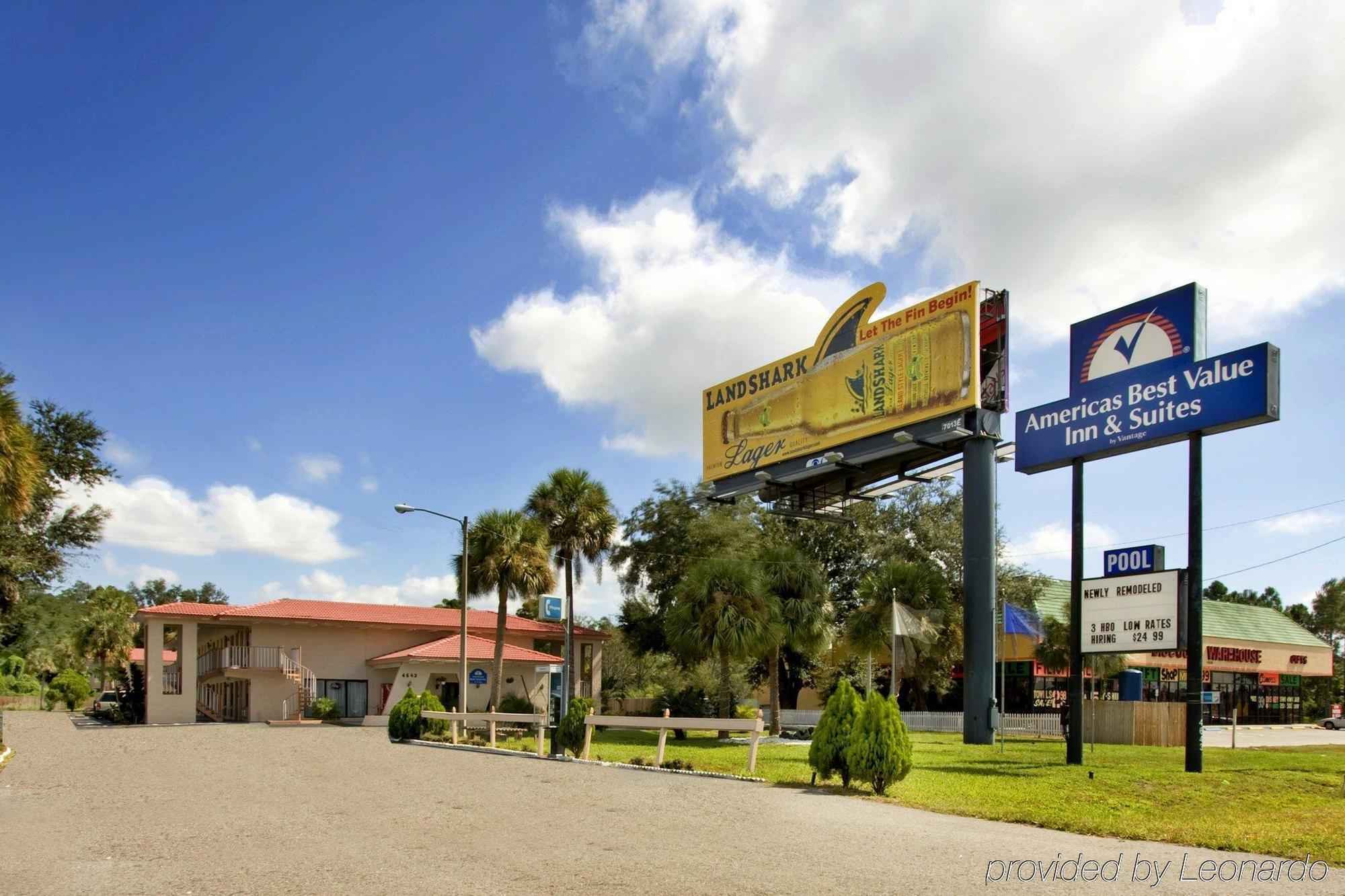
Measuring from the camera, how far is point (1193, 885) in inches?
316

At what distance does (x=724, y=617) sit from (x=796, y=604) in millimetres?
3155

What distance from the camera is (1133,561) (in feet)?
68.2

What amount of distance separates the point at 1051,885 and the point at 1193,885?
111 cm

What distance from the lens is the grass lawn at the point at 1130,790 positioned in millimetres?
10906

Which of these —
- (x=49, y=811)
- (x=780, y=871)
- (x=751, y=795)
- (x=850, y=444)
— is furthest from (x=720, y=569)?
(x=780, y=871)

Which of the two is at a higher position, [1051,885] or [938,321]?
[938,321]

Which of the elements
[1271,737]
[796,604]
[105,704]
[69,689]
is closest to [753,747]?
[796,604]

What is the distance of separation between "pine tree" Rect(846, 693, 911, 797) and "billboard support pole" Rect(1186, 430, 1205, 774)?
26.2 ft

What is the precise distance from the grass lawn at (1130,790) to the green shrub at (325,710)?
17.9m

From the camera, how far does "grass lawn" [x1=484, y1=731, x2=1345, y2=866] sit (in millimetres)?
10906

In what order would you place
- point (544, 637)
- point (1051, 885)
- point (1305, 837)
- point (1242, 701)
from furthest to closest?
1. point (1242, 701)
2. point (544, 637)
3. point (1305, 837)
4. point (1051, 885)

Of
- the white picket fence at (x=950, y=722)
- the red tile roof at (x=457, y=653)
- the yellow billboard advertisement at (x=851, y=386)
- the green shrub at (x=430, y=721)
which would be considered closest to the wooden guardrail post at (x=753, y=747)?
the green shrub at (x=430, y=721)

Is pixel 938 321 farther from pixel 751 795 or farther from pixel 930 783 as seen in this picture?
pixel 751 795

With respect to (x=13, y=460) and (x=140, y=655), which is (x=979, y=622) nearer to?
(x=13, y=460)
